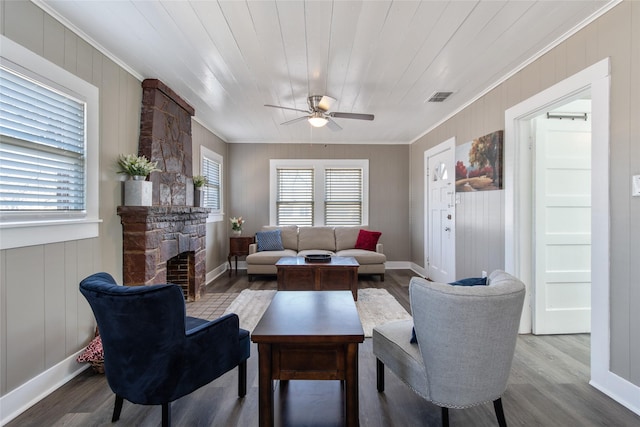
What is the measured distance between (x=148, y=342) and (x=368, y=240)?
432cm

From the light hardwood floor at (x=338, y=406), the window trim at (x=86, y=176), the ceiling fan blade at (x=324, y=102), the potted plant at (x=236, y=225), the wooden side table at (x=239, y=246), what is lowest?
the light hardwood floor at (x=338, y=406)

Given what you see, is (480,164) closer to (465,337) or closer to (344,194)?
(465,337)

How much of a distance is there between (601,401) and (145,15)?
4.03 metres

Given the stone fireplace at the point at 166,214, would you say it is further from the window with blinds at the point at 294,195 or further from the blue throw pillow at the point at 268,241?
the window with blinds at the point at 294,195

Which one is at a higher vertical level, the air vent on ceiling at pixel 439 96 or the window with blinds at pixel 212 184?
the air vent on ceiling at pixel 439 96

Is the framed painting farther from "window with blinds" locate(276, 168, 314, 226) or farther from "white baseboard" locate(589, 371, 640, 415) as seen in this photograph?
"window with blinds" locate(276, 168, 314, 226)

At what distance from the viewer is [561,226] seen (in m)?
2.90

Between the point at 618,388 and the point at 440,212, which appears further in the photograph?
the point at 440,212

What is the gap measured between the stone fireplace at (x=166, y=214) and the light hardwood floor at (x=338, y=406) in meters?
1.05

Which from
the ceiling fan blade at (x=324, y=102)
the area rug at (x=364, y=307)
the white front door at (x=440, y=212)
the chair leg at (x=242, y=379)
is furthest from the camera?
the white front door at (x=440, y=212)

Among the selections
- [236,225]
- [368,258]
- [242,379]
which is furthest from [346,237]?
[242,379]

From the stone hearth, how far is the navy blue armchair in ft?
4.27

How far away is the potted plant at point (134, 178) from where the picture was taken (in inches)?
109

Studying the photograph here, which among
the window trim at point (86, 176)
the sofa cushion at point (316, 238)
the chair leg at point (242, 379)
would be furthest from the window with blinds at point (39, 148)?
the sofa cushion at point (316, 238)
